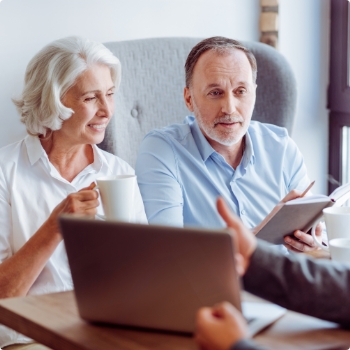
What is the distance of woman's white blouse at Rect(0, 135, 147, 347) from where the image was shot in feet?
5.45

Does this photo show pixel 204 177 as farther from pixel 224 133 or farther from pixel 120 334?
pixel 120 334

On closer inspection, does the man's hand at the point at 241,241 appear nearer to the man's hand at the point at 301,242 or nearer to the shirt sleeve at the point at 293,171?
the man's hand at the point at 301,242

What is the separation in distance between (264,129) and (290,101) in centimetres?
33

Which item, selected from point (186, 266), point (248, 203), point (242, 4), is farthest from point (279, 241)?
point (242, 4)

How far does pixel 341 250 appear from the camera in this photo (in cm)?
136

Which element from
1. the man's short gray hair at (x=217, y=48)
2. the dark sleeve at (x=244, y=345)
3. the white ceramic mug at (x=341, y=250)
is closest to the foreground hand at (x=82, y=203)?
the white ceramic mug at (x=341, y=250)

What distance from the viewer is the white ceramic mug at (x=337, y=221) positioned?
4.97 ft

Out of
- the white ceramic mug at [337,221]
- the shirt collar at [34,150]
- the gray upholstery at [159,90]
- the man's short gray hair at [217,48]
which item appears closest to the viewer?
the white ceramic mug at [337,221]

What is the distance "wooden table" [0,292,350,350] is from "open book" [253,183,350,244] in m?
0.43

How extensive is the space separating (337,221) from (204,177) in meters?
0.67

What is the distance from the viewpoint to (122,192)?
141 centimetres

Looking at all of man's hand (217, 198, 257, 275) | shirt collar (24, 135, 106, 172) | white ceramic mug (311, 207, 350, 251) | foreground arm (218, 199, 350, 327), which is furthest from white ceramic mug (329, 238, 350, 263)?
shirt collar (24, 135, 106, 172)

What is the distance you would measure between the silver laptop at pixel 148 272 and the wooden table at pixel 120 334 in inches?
0.8

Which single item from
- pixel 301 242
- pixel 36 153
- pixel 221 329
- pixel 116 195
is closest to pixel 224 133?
pixel 301 242
